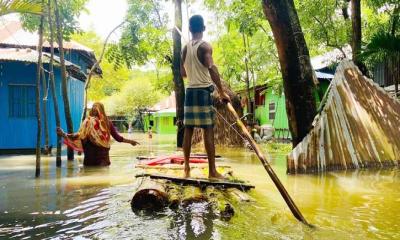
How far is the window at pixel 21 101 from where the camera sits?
14.5 meters

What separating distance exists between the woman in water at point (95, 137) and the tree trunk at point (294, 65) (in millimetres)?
3342

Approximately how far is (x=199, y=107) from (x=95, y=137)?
417 cm

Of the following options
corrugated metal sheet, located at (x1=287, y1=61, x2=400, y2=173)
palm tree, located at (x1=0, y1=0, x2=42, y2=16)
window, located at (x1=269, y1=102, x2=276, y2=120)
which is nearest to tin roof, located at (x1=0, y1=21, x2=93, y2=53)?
palm tree, located at (x1=0, y1=0, x2=42, y2=16)

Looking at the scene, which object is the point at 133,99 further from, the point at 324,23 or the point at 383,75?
the point at 383,75

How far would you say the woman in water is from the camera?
880cm

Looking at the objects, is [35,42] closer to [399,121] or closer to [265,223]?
[399,121]

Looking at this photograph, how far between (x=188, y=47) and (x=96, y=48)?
4266 centimetres

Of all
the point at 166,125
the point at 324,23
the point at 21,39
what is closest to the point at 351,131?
the point at 324,23

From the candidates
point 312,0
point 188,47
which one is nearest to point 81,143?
point 188,47

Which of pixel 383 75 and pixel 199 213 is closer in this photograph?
pixel 199 213

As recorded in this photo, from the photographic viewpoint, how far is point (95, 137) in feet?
28.9

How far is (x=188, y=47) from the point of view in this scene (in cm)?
540

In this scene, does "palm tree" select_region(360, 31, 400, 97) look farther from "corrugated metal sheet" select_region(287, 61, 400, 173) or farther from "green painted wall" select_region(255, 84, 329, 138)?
"green painted wall" select_region(255, 84, 329, 138)

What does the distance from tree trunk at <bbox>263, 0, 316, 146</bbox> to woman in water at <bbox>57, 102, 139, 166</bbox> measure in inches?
132
